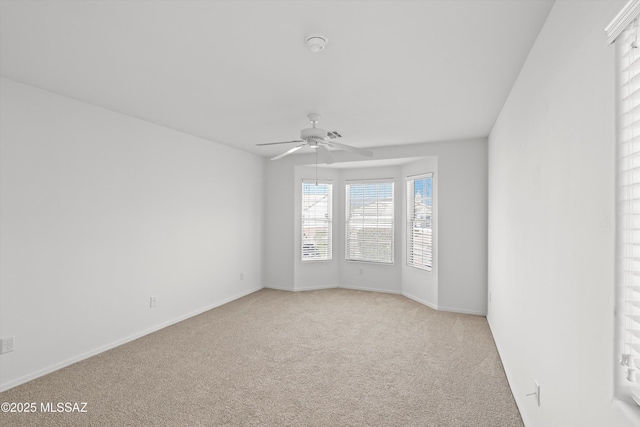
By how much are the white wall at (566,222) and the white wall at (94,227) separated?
3892 millimetres

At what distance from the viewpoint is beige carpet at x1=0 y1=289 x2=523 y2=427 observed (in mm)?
2309

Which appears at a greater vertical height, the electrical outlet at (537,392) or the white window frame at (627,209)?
the white window frame at (627,209)

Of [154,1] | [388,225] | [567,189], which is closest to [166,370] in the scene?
[154,1]

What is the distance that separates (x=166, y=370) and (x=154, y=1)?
9.56ft

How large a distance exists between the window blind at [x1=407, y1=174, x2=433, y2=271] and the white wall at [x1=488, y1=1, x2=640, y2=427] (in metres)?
2.61

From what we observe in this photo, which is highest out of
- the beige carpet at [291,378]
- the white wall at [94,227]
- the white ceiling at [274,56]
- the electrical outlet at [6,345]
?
the white ceiling at [274,56]

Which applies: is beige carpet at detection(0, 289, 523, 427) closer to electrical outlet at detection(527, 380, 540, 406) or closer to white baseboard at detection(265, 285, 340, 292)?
electrical outlet at detection(527, 380, 540, 406)

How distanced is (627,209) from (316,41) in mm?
1741

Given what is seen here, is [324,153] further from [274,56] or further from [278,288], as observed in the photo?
[278,288]

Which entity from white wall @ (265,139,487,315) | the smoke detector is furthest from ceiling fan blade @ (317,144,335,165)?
white wall @ (265,139,487,315)

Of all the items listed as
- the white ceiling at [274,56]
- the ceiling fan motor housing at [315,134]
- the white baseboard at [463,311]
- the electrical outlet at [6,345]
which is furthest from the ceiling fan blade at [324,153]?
→ the electrical outlet at [6,345]

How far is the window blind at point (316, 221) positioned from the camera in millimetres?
6145

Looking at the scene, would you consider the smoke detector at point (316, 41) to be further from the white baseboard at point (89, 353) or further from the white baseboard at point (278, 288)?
the white baseboard at point (278, 288)

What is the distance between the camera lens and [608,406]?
3.54 feet
